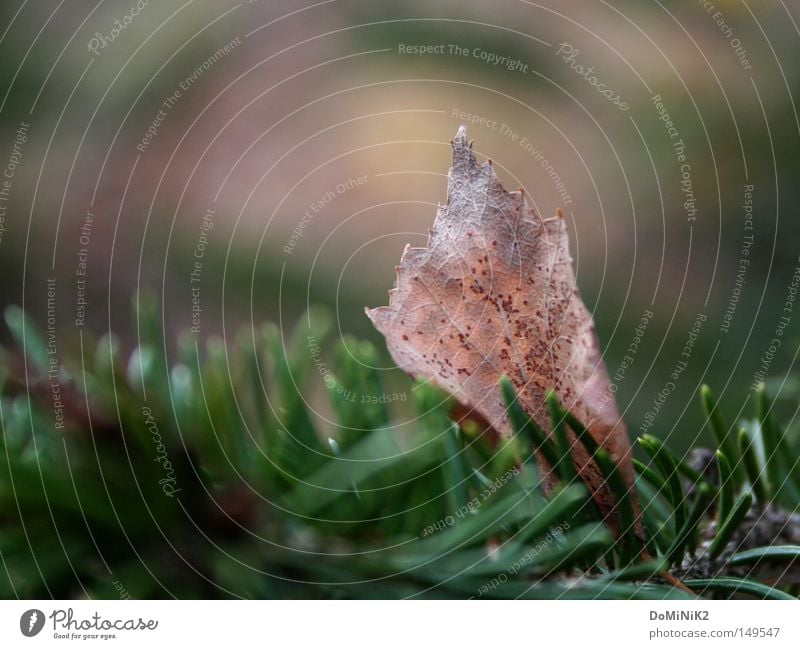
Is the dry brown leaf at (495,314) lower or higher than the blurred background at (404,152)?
lower

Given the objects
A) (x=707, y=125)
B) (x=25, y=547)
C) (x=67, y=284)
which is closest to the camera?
(x=25, y=547)

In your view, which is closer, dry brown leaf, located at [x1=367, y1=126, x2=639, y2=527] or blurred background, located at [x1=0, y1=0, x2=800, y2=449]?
dry brown leaf, located at [x1=367, y1=126, x2=639, y2=527]

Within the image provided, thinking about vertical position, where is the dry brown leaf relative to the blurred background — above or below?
below

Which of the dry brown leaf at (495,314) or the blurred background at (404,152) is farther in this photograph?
the blurred background at (404,152)
